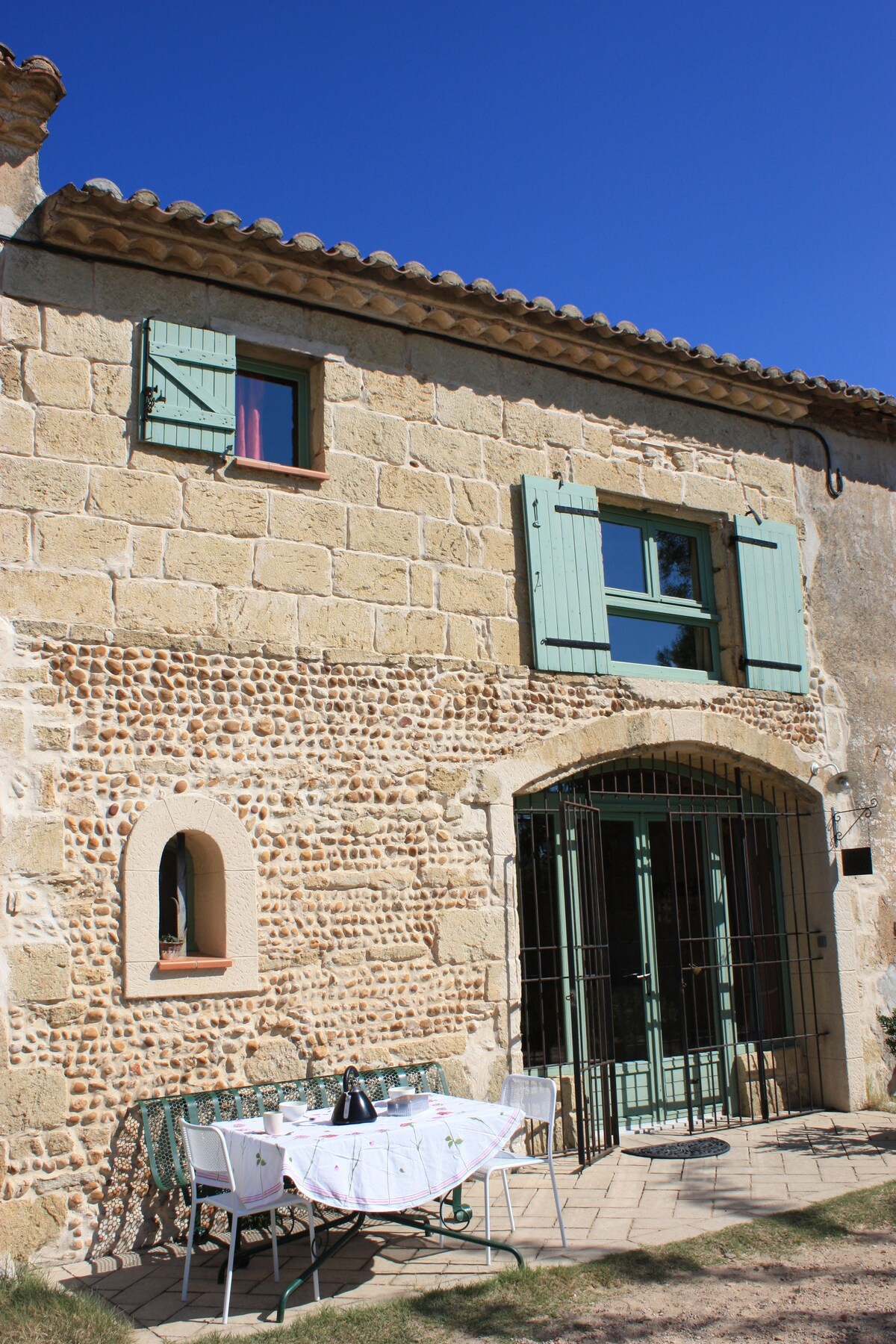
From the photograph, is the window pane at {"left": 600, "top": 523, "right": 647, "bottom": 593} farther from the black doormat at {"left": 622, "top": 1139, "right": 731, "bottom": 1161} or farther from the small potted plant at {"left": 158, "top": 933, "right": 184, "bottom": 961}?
the small potted plant at {"left": 158, "top": 933, "right": 184, "bottom": 961}

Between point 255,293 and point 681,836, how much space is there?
4.29 meters

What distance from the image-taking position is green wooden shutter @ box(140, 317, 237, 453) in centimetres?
594

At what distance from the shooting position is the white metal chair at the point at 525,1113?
4.82m

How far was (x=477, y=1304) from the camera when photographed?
422 cm

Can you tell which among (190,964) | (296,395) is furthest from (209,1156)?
(296,395)

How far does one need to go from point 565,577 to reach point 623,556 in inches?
30.3

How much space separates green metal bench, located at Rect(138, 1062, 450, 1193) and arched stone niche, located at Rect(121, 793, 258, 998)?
49 cm

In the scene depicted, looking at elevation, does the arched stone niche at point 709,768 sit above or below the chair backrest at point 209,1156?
above

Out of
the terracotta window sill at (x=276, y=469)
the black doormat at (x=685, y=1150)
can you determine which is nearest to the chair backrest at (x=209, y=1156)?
the black doormat at (x=685, y=1150)

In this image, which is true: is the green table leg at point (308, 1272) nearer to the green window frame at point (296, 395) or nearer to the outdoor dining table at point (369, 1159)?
the outdoor dining table at point (369, 1159)

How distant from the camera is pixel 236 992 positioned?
5.62 m

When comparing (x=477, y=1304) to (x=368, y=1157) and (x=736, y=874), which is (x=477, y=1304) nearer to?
(x=368, y=1157)

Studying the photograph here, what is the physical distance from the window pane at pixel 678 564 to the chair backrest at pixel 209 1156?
15.8 ft

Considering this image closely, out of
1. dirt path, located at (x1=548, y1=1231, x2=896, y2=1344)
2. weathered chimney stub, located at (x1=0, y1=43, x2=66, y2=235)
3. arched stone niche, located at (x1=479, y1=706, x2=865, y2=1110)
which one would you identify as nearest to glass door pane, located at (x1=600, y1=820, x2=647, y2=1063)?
arched stone niche, located at (x1=479, y1=706, x2=865, y2=1110)
